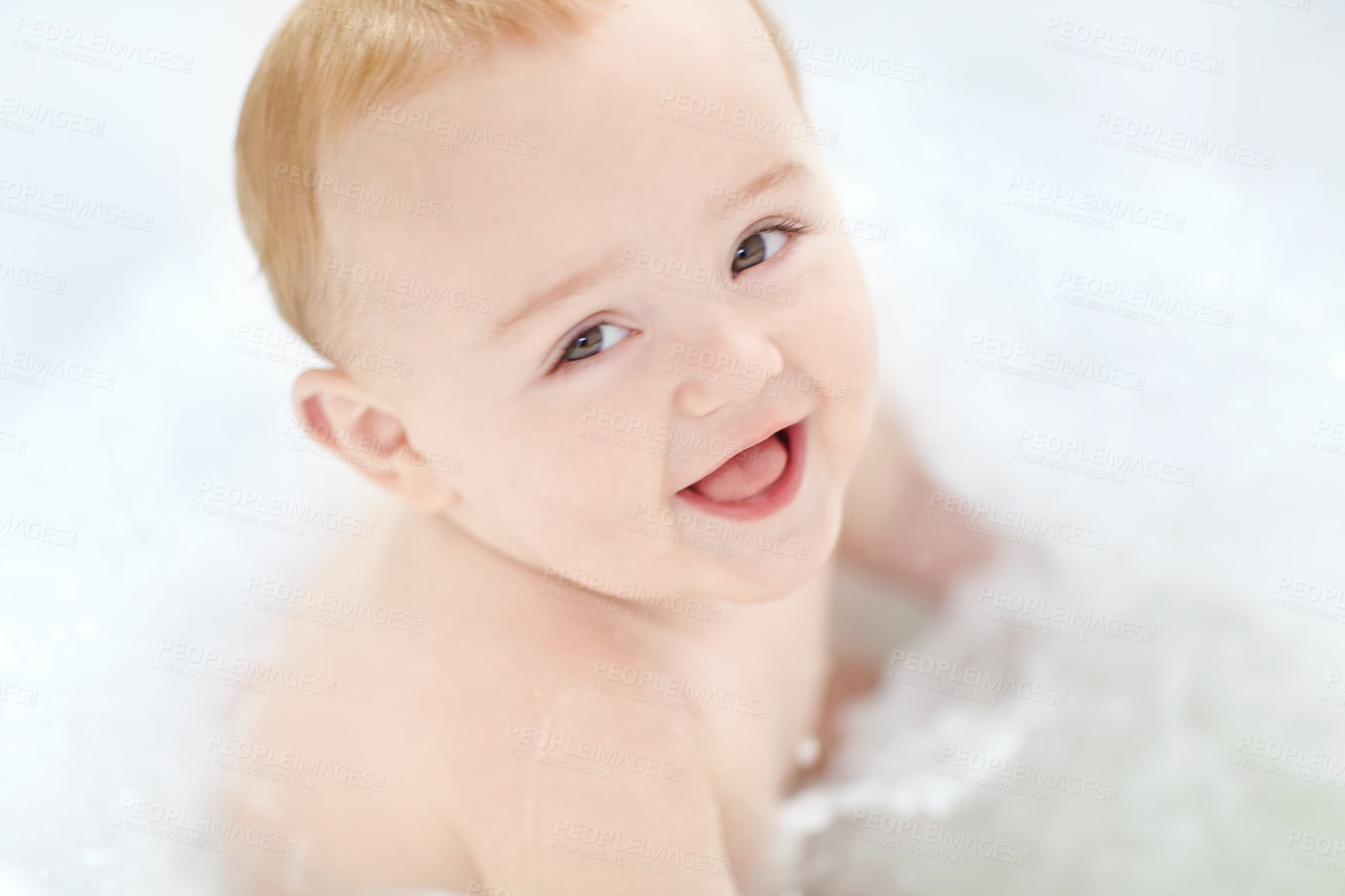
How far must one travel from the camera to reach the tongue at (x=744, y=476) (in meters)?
0.88

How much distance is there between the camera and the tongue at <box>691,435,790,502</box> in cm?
88

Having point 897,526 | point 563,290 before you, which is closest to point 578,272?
point 563,290

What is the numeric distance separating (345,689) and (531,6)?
24.9 inches

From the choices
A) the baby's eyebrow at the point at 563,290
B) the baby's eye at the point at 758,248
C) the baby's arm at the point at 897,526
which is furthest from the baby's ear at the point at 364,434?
the baby's arm at the point at 897,526

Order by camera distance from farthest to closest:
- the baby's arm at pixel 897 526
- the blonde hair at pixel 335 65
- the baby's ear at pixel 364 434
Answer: the baby's arm at pixel 897 526 < the baby's ear at pixel 364 434 < the blonde hair at pixel 335 65

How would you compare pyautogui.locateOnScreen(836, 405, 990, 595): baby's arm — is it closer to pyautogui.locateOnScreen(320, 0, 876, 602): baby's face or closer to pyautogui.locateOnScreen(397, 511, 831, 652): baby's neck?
pyautogui.locateOnScreen(397, 511, 831, 652): baby's neck

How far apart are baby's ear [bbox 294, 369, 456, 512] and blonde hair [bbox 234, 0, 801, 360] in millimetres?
67

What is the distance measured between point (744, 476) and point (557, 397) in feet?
0.53

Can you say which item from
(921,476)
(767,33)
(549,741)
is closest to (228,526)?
(549,741)


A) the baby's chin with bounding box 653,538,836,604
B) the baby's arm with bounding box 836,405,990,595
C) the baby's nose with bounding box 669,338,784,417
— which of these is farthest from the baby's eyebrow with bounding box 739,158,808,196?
the baby's arm with bounding box 836,405,990,595

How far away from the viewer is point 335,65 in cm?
76

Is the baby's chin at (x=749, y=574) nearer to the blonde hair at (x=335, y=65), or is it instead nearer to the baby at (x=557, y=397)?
the baby at (x=557, y=397)

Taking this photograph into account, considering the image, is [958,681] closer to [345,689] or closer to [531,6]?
[345,689]

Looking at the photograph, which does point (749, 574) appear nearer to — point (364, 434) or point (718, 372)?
point (718, 372)
